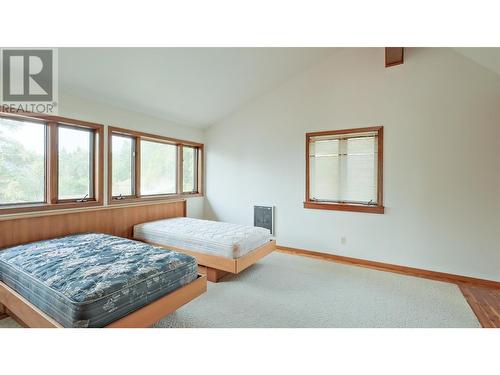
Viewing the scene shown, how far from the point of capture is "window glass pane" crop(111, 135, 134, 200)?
3.58 metres

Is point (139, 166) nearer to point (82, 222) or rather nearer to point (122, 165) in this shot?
point (122, 165)

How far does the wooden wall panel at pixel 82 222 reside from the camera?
2480 millimetres

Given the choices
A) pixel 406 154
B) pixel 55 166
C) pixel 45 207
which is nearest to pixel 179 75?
pixel 55 166

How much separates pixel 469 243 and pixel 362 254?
4.02 feet

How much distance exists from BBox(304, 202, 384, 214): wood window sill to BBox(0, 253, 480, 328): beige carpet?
2.75 feet

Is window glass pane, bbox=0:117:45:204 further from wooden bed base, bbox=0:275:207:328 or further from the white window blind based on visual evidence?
the white window blind

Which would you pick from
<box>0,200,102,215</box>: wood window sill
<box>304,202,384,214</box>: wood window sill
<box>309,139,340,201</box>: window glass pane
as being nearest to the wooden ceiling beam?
<box>309,139,340,201</box>: window glass pane

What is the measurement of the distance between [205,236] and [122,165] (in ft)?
6.13

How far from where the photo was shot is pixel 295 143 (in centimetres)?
404

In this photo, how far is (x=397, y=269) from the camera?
3.25 metres

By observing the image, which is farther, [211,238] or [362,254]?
[362,254]
